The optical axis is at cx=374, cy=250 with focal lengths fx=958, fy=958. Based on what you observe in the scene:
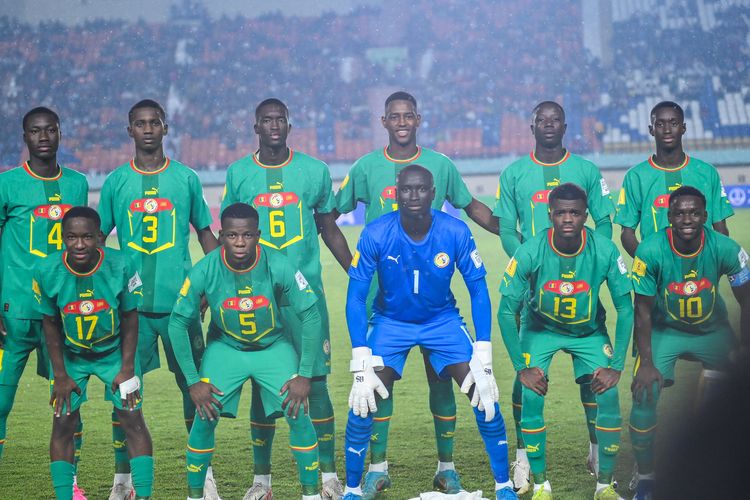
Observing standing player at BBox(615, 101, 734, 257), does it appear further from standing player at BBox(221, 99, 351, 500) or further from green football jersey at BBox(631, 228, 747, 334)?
standing player at BBox(221, 99, 351, 500)

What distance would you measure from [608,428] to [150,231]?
2.63 meters

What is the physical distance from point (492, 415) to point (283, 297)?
3.95ft

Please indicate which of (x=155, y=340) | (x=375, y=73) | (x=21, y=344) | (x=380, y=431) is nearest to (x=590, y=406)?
(x=380, y=431)

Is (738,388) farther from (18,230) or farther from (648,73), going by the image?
(648,73)

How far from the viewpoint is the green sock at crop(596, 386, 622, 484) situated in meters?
4.80

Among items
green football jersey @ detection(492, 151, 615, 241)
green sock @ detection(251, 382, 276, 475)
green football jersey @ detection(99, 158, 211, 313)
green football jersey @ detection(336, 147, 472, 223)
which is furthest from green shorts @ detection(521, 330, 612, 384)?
green football jersey @ detection(99, 158, 211, 313)

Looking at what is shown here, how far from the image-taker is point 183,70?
91.2 feet

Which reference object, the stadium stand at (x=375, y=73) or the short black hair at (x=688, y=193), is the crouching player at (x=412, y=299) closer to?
the short black hair at (x=688, y=193)

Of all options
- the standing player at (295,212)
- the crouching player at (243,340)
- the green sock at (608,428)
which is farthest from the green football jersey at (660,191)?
the crouching player at (243,340)

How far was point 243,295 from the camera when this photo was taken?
477 centimetres

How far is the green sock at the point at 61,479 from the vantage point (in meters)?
4.61

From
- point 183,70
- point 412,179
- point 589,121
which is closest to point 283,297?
point 412,179

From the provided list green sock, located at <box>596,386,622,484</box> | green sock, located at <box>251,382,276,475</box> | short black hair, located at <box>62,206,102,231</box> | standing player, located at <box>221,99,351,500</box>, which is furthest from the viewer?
standing player, located at <box>221,99,351,500</box>

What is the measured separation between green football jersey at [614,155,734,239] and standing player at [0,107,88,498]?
3.19 m
